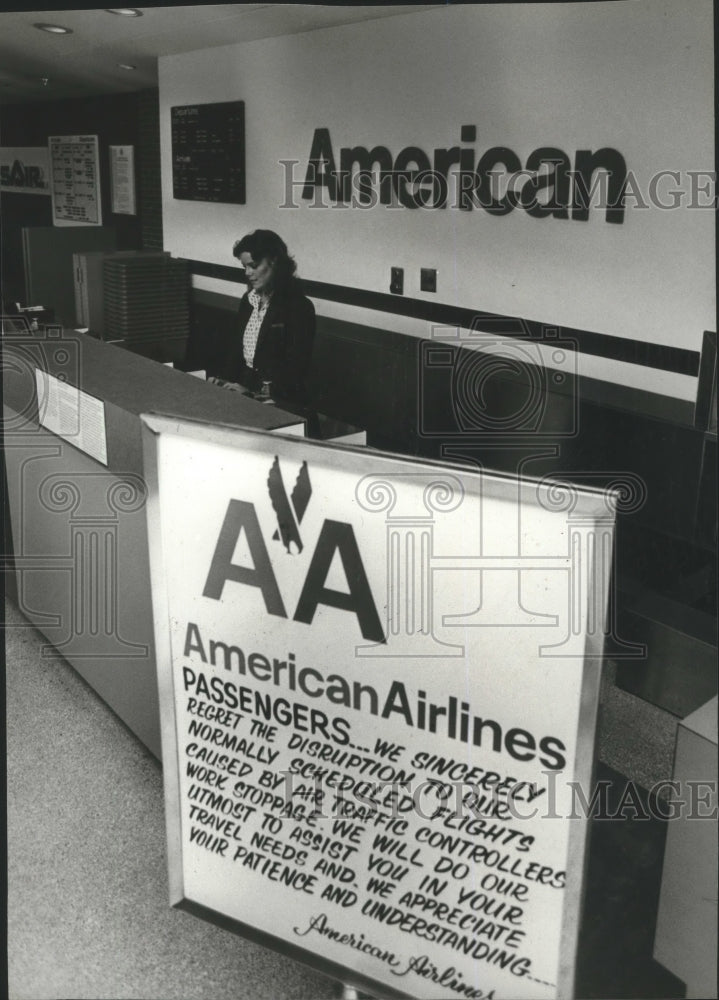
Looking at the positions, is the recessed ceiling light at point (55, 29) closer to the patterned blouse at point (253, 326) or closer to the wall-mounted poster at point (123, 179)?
the patterned blouse at point (253, 326)

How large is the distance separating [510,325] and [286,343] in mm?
911

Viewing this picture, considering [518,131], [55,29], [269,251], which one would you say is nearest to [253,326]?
[269,251]

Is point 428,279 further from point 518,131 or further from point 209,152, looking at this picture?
point 209,152

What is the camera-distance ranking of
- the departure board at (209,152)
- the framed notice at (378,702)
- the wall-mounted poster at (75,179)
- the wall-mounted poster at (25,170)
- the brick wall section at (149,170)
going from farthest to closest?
the wall-mounted poster at (25,170) → the wall-mounted poster at (75,179) → the brick wall section at (149,170) → the departure board at (209,152) → the framed notice at (378,702)

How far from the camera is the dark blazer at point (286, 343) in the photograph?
3299 millimetres

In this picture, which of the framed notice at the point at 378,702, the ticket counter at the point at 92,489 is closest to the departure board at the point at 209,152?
the ticket counter at the point at 92,489

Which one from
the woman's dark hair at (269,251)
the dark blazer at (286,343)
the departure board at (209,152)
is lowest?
the dark blazer at (286,343)

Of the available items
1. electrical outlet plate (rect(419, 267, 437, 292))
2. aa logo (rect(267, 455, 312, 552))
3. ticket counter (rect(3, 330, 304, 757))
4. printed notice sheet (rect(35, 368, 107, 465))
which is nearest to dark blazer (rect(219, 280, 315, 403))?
electrical outlet plate (rect(419, 267, 437, 292))

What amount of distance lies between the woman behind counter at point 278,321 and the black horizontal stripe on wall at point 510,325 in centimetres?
70

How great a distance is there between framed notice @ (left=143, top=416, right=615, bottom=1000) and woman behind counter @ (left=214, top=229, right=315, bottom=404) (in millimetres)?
1951

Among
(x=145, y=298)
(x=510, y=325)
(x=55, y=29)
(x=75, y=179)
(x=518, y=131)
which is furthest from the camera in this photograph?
(x=75, y=179)

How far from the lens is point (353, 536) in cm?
123

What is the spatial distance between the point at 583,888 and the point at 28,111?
8.51 metres

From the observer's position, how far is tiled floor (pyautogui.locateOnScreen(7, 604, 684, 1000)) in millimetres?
1636
